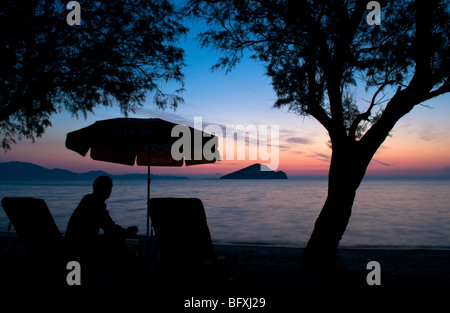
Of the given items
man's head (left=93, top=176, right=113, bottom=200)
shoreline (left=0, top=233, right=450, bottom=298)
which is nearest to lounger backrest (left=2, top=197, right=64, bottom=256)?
shoreline (left=0, top=233, right=450, bottom=298)

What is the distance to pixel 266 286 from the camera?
4.66 m

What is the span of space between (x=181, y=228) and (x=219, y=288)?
950mm

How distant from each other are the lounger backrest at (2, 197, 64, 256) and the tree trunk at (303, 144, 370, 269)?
4.09 metres

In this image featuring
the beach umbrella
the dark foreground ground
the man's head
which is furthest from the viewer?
the beach umbrella

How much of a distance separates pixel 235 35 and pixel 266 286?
5189 mm

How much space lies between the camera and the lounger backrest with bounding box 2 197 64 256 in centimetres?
438

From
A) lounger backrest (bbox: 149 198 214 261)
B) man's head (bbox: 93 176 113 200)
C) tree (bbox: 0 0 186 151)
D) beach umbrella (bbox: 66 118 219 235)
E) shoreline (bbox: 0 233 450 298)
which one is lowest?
shoreline (bbox: 0 233 450 298)

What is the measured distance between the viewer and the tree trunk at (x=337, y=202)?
5.54 metres

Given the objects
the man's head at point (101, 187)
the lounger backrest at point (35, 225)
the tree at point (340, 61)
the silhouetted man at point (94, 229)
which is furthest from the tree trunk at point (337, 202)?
the lounger backrest at point (35, 225)

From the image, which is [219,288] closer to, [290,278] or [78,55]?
[290,278]

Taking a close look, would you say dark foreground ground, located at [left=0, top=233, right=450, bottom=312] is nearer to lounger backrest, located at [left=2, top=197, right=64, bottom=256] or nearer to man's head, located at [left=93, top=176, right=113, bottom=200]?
lounger backrest, located at [left=2, top=197, right=64, bottom=256]

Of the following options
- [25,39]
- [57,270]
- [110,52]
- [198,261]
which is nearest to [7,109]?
[25,39]

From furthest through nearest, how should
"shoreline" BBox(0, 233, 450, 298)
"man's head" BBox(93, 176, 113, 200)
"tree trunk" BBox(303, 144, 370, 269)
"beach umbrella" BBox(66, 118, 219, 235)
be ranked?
1. "tree trunk" BBox(303, 144, 370, 269)
2. "beach umbrella" BBox(66, 118, 219, 235)
3. "shoreline" BBox(0, 233, 450, 298)
4. "man's head" BBox(93, 176, 113, 200)

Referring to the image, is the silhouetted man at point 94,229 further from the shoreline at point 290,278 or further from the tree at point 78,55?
the tree at point 78,55
